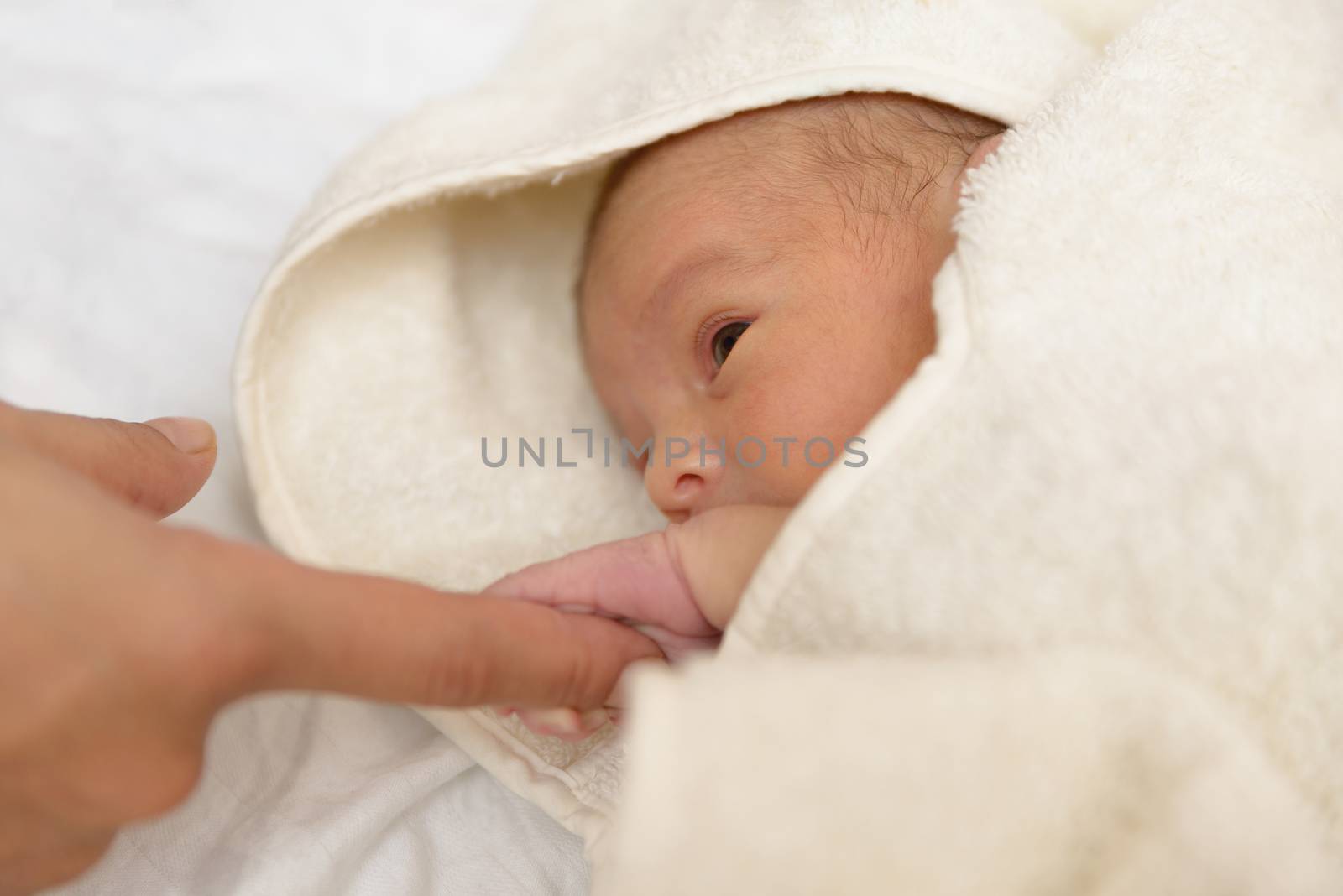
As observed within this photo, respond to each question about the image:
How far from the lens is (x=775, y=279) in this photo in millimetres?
1028

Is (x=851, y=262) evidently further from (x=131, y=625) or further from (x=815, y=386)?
(x=131, y=625)

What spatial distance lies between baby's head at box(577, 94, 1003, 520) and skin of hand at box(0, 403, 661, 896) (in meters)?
0.38

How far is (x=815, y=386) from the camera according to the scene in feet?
3.22

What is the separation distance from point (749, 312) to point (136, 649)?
64 centimetres

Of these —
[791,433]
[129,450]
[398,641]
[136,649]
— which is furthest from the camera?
[791,433]

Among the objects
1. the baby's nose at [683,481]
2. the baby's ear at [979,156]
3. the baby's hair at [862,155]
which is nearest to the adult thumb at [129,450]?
the baby's nose at [683,481]

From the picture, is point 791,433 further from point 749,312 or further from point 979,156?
point 979,156

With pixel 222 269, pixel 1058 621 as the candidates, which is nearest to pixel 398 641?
pixel 1058 621

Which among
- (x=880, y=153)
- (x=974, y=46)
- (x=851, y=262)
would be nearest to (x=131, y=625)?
(x=851, y=262)

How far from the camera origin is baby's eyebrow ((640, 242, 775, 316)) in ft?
3.43

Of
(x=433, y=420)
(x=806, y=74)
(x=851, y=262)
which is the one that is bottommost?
(x=433, y=420)

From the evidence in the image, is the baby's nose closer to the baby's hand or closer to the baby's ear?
the baby's hand

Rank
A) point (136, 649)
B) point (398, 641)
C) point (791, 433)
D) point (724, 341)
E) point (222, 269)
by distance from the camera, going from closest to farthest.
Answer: point (136, 649) → point (398, 641) → point (791, 433) → point (724, 341) → point (222, 269)

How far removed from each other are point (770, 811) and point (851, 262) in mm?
544
